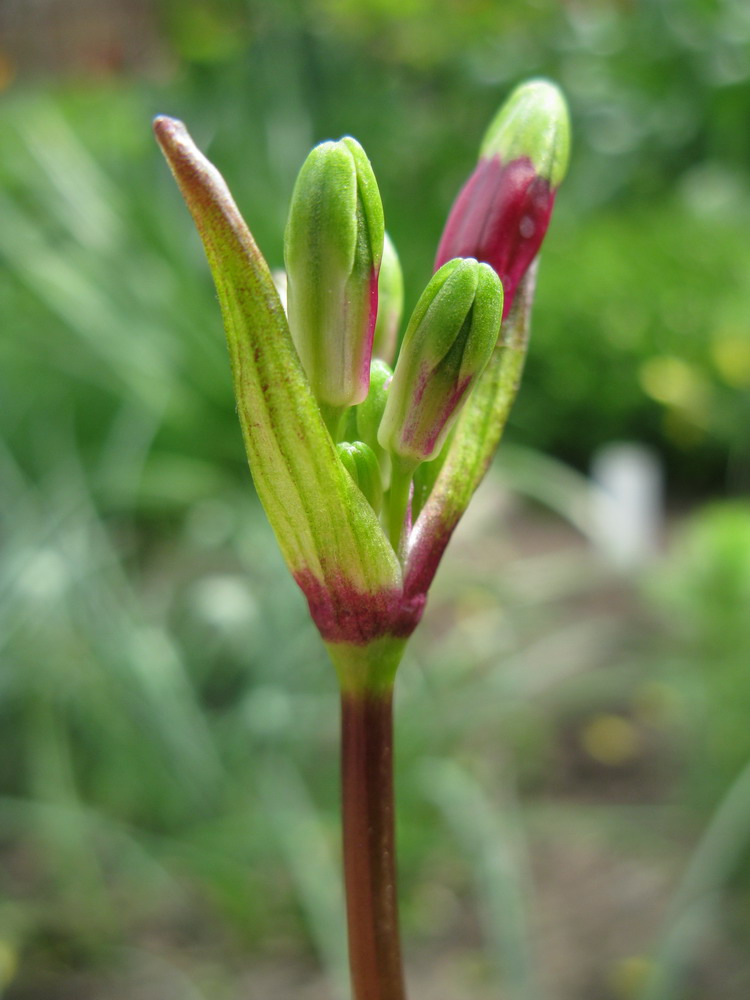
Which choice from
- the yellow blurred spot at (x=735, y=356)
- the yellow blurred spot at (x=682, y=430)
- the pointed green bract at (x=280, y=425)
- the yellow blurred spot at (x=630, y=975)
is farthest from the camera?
the yellow blurred spot at (x=682, y=430)

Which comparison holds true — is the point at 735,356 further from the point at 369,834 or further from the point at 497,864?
the point at 369,834

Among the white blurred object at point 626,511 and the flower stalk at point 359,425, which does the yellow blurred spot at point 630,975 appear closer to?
the white blurred object at point 626,511

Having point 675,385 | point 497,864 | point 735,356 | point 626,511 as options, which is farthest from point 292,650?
point 675,385

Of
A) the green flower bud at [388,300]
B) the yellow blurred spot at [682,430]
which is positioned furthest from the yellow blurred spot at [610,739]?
the green flower bud at [388,300]

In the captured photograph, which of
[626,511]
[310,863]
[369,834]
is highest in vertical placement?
[369,834]

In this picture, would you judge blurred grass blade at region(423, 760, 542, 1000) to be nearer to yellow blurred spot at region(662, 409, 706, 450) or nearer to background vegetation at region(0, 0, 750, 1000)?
→ background vegetation at region(0, 0, 750, 1000)

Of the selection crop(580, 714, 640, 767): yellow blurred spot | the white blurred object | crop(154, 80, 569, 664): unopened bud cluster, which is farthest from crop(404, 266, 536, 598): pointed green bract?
the white blurred object
